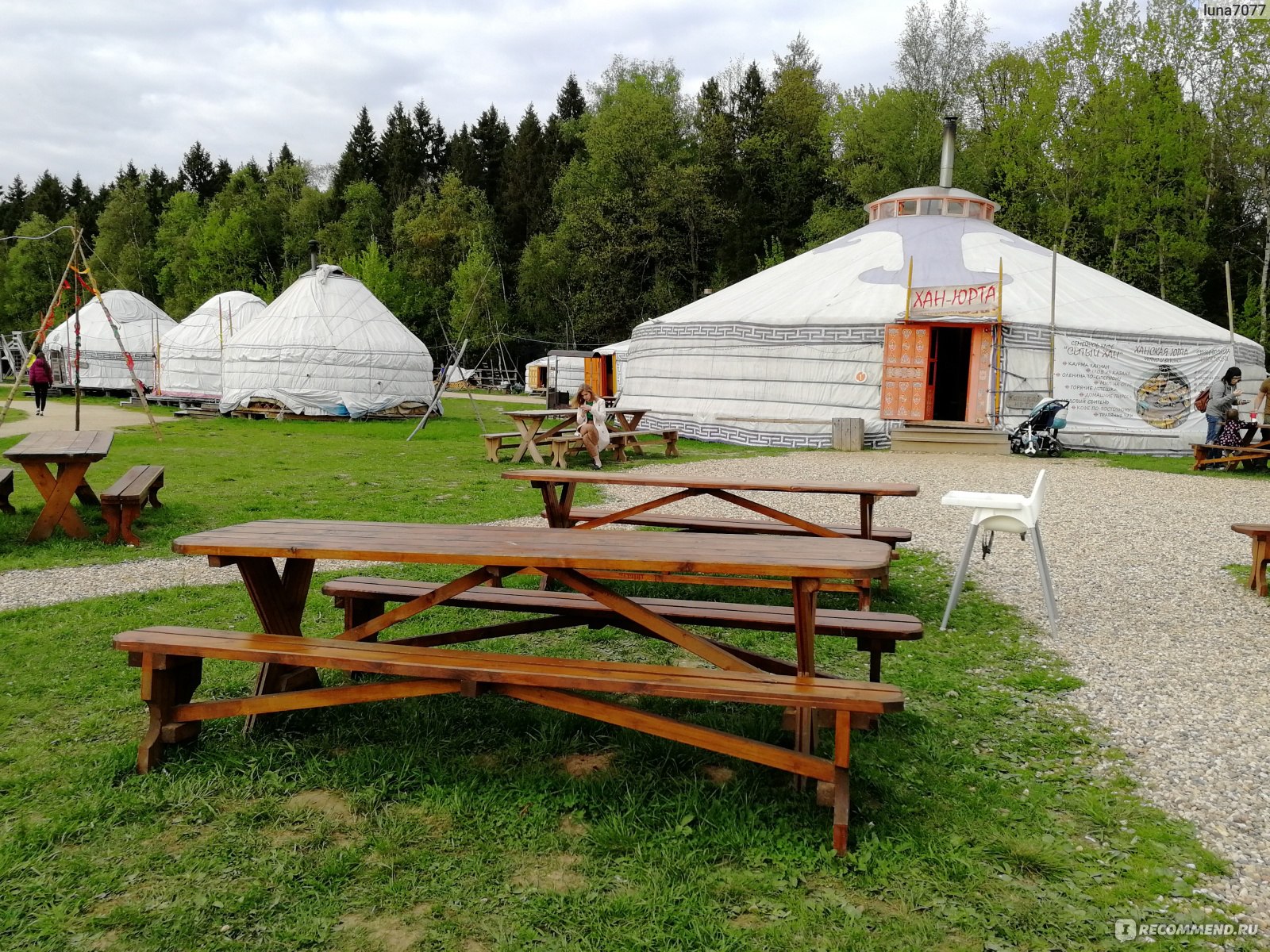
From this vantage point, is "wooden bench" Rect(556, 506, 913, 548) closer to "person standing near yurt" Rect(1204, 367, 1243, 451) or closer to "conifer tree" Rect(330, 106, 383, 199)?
"person standing near yurt" Rect(1204, 367, 1243, 451)

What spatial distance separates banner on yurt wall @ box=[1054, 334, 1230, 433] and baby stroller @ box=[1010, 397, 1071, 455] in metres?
1.03

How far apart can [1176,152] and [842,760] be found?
25343 millimetres

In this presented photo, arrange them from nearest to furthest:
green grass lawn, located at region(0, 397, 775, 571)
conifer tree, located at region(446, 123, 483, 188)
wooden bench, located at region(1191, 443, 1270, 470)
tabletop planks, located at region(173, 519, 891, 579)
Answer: tabletop planks, located at region(173, 519, 891, 579), green grass lawn, located at region(0, 397, 775, 571), wooden bench, located at region(1191, 443, 1270, 470), conifer tree, located at region(446, 123, 483, 188)

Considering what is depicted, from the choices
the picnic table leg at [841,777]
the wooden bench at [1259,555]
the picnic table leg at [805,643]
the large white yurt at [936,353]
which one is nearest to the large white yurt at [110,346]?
the large white yurt at [936,353]

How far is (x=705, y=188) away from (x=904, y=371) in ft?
70.4

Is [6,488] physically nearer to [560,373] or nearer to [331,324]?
[331,324]

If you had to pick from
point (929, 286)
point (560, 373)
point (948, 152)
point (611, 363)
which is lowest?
point (560, 373)

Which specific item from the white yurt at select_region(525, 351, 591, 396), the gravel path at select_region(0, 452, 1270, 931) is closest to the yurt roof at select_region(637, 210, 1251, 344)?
the gravel path at select_region(0, 452, 1270, 931)

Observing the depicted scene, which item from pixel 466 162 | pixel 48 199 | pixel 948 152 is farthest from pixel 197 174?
pixel 948 152

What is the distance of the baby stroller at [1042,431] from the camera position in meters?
13.8

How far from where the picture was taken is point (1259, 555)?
5.25 meters

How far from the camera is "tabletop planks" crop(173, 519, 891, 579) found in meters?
2.48

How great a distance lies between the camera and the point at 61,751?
287 cm

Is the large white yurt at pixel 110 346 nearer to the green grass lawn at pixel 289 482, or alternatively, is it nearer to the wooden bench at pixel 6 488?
the green grass lawn at pixel 289 482
